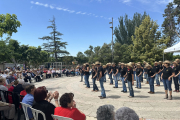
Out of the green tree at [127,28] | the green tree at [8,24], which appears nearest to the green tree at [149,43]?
the green tree at [127,28]

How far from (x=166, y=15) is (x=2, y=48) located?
44.3 meters

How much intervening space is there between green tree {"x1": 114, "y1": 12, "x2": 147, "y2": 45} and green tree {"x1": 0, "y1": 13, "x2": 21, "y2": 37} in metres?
31.2

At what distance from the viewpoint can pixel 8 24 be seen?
948 cm

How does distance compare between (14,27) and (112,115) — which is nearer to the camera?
(112,115)

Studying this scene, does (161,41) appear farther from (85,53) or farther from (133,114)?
(85,53)

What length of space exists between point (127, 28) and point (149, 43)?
45.5ft

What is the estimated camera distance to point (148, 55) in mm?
23344

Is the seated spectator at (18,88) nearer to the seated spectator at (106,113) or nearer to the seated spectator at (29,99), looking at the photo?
the seated spectator at (29,99)

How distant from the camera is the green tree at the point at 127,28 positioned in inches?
1414

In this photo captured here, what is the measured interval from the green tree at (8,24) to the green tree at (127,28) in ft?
102

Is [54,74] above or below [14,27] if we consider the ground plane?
below

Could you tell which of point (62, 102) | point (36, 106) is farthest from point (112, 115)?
point (36, 106)

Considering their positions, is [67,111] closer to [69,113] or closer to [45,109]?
[69,113]

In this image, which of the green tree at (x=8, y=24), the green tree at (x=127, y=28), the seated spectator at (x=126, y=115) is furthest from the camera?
the green tree at (x=127, y=28)
